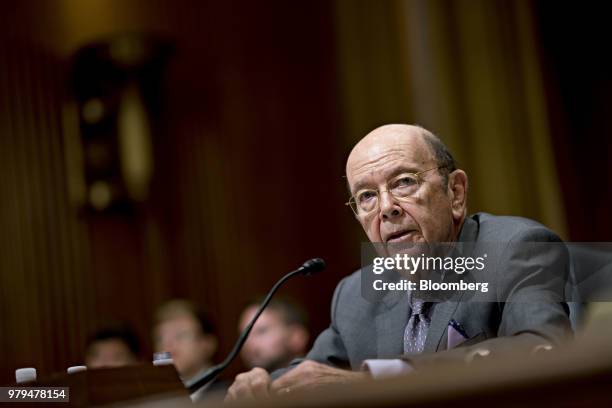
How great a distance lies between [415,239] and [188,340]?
178 centimetres

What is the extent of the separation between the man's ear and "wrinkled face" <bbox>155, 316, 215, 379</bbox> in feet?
5.41

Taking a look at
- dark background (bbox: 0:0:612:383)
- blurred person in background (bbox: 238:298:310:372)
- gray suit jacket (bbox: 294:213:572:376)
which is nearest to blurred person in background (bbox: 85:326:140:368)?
blurred person in background (bbox: 238:298:310:372)

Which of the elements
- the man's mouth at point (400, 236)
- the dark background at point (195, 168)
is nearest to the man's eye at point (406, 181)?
the man's mouth at point (400, 236)

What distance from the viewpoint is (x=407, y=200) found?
7.48ft

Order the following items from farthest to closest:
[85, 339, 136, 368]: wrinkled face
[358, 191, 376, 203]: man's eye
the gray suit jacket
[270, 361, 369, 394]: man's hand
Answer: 1. [85, 339, 136, 368]: wrinkled face
2. [358, 191, 376, 203]: man's eye
3. the gray suit jacket
4. [270, 361, 369, 394]: man's hand

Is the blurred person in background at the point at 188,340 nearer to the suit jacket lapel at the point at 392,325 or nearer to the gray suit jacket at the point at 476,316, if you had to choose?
the gray suit jacket at the point at 476,316

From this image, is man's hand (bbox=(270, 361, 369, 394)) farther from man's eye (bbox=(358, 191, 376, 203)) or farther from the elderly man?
man's eye (bbox=(358, 191, 376, 203))

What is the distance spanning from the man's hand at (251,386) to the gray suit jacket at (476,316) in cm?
32

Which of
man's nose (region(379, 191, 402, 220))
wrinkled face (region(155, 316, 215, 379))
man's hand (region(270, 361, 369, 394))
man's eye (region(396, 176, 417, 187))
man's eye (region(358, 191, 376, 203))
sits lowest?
wrinkled face (region(155, 316, 215, 379))

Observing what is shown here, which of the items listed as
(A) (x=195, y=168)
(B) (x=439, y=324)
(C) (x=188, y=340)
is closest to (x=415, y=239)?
(B) (x=439, y=324)

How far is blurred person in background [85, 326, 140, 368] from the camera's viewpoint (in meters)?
3.69

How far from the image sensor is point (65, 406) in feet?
5.59

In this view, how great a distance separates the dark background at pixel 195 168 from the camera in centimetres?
491

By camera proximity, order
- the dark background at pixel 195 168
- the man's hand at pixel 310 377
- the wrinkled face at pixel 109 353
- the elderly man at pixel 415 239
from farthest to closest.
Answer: the dark background at pixel 195 168, the wrinkled face at pixel 109 353, the elderly man at pixel 415 239, the man's hand at pixel 310 377
